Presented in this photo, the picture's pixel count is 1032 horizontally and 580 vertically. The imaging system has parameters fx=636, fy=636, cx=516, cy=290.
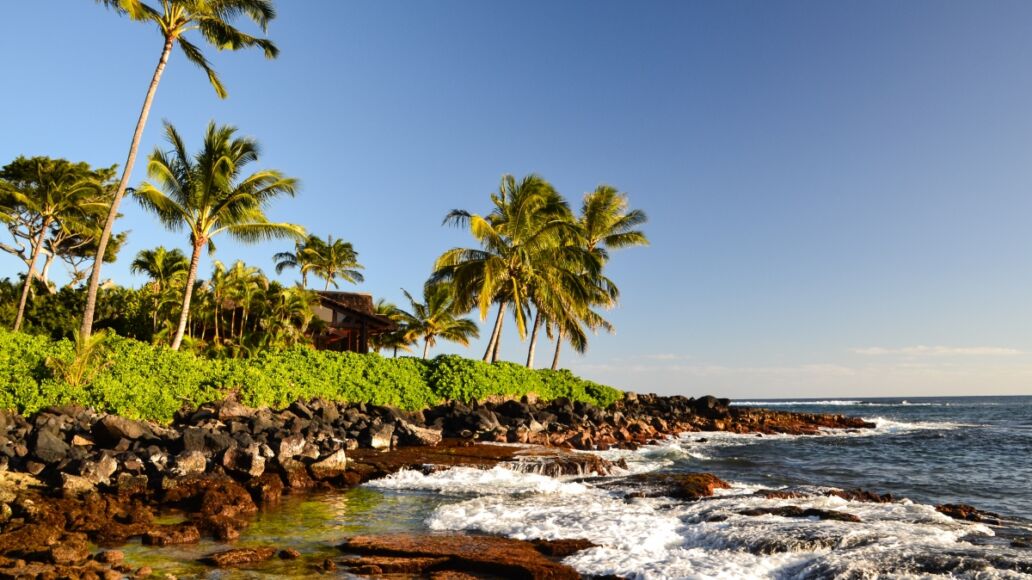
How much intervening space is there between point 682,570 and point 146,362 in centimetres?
1518

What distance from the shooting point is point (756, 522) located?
8703 mm

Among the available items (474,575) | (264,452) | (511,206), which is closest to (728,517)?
(474,575)

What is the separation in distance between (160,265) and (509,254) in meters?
18.5

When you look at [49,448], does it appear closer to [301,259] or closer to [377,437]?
[377,437]

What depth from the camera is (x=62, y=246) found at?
118ft

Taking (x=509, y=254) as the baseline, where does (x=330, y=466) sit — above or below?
below

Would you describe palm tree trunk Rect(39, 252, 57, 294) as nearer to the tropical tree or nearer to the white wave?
the tropical tree

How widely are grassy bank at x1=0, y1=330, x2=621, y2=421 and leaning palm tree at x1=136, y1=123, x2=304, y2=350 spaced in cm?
380

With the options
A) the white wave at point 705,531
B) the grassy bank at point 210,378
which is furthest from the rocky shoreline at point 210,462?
the white wave at point 705,531

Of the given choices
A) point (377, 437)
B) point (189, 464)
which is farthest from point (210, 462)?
point (377, 437)

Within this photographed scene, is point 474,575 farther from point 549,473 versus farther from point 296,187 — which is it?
point 296,187

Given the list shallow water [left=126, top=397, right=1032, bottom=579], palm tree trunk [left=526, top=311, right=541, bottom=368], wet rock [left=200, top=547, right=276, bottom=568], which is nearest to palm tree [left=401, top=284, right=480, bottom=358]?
palm tree trunk [left=526, top=311, right=541, bottom=368]

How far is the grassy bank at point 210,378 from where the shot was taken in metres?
14.6

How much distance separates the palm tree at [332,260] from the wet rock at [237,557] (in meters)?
40.4
